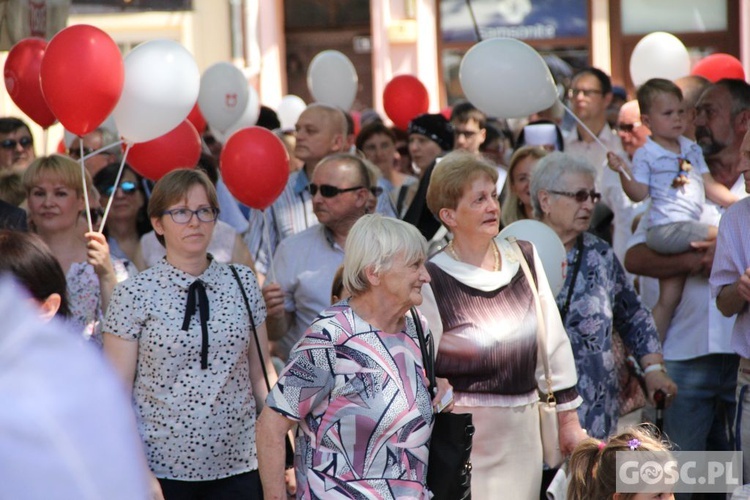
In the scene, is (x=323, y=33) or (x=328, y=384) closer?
(x=328, y=384)

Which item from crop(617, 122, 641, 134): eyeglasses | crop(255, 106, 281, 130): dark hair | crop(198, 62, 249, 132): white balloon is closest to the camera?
crop(617, 122, 641, 134): eyeglasses

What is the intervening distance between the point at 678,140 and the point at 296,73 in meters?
11.6

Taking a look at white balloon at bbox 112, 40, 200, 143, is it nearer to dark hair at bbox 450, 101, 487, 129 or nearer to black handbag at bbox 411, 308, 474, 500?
black handbag at bbox 411, 308, 474, 500

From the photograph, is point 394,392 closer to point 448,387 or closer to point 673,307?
point 448,387

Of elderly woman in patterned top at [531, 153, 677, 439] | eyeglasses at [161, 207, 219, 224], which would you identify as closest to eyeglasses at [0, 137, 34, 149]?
eyeglasses at [161, 207, 219, 224]

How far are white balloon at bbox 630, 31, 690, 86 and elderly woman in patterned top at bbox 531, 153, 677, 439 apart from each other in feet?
12.5

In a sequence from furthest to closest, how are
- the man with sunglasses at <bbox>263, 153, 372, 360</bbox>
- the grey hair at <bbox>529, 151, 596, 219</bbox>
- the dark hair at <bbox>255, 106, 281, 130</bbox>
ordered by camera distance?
the dark hair at <bbox>255, 106, 281, 130</bbox> < the man with sunglasses at <bbox>263, 153, 372, 360</bbox> < the grey hair at <bbox>529, 151, 596, 219</bbox>

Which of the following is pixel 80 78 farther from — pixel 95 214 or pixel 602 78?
pixel 602 78

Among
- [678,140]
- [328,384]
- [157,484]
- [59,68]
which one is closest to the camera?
[328,384]

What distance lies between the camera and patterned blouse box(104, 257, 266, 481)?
3.83m

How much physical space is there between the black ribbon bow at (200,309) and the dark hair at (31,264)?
3.25ft

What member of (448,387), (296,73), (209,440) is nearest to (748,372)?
(448,387)

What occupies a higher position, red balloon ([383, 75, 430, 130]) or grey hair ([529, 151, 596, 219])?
red balloon ([383, 75, 430, 130])

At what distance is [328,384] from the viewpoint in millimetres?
3242
